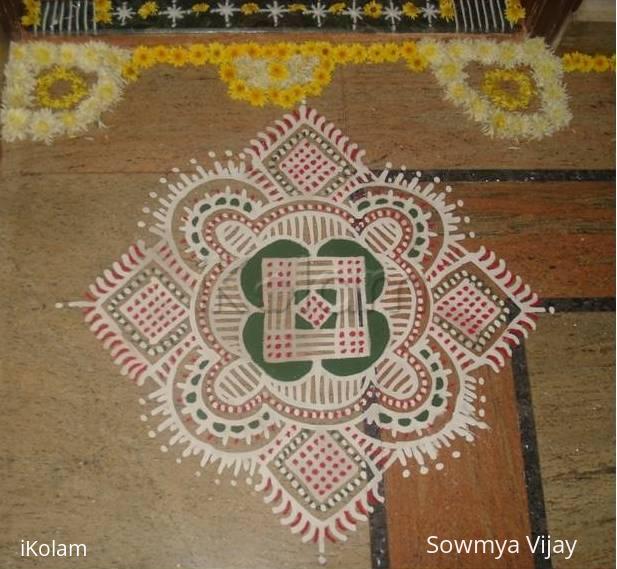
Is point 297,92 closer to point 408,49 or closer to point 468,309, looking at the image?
point 408,49

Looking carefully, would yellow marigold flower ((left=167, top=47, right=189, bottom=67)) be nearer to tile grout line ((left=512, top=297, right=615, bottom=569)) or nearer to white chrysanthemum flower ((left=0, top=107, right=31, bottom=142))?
white chrysanthemum flower ((left=0, top=107, right=31, bottom=142))

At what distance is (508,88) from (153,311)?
0.98 meters

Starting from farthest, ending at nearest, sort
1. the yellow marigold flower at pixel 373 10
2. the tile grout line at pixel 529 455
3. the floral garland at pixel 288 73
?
the yellow marigold flower at pixel 373 10
the floral garland at pixel 288 73
the tile grout line at pixel 529 455

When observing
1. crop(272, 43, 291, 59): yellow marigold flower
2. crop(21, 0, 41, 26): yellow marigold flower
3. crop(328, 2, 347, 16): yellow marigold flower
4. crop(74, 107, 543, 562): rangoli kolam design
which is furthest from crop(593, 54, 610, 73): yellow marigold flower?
crop(21, 0, 41, 26): yellow marigold flower

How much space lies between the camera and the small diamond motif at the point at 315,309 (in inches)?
53.1

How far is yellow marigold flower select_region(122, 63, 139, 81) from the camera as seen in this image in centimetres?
149

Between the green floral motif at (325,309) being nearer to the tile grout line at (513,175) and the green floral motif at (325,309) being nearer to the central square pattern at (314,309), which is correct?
the central square pattern at (314,309)

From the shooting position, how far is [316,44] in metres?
1.53

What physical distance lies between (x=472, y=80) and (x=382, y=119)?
25cm

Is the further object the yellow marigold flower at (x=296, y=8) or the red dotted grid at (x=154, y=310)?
the yellow marigold flower at (x=296, y=8)

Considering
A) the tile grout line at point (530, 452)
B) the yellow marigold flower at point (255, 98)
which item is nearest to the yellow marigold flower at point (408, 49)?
the yellow marigold flower at point (255, 98)

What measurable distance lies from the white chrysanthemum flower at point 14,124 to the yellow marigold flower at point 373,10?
83cm

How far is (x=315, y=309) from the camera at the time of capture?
4.44ft

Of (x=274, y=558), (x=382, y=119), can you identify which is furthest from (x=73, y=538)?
(x=382, y=119)
